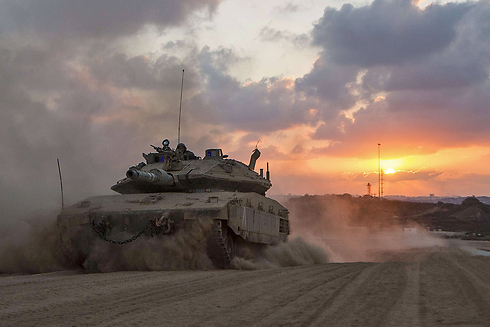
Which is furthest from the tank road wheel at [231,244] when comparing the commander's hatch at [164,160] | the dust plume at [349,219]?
the dust plume at [349,219]

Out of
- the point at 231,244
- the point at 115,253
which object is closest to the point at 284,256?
the point at 231,244

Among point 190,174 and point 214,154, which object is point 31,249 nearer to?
point 190,174

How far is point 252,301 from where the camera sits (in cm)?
704

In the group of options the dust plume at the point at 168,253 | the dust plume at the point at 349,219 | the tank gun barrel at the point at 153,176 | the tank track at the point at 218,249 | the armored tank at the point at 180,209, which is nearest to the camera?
the tank track at the point at 218,249

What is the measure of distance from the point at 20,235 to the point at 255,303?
9.52 metres

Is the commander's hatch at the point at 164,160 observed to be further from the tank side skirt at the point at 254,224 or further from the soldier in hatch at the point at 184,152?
the tank side skirt at the point at 254,224

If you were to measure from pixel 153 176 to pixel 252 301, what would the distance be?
25.7 feet

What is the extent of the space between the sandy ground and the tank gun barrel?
3364 millimetres

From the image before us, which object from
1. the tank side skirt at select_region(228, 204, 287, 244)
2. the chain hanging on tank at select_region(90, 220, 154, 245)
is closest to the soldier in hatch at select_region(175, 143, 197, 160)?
the tank side skirt at select_region(228, 204, 287, 244)

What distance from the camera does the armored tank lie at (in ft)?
41.6

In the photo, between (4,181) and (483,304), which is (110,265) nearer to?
(4,181)

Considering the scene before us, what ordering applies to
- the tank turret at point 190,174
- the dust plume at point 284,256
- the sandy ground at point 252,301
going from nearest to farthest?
the sandy ground at point 252,301, the dust plume at point 284,256, the tank turret at point 190,174

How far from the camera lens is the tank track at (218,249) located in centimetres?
1237

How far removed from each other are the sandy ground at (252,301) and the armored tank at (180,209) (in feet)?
7.88
